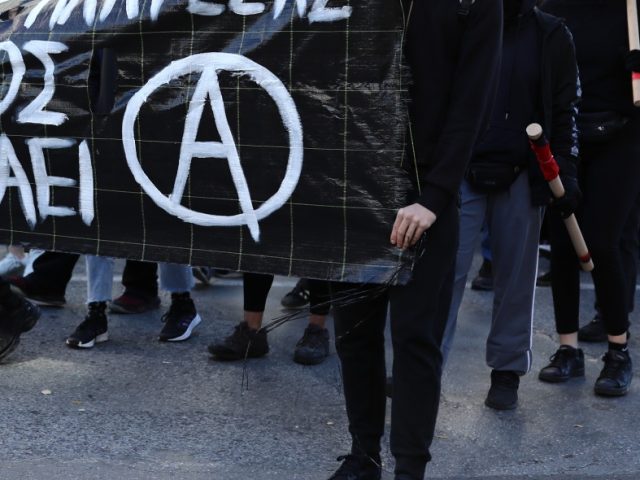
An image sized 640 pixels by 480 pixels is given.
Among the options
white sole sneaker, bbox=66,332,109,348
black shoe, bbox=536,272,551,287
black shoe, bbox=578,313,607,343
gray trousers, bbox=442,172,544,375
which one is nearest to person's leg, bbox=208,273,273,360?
white sole sneaker, bbox=66,332,109,348

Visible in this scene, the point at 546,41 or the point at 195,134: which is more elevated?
the point at 546,41

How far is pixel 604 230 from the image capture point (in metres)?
4.85

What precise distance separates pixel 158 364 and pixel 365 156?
2.09 meters

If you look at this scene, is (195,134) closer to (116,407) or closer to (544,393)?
(116,407)

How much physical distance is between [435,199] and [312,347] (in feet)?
6.98

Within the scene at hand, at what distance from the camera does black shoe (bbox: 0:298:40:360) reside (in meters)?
4.90

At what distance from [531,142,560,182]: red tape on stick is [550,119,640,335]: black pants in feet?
1.65

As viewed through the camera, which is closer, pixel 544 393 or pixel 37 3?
pixel 37 3

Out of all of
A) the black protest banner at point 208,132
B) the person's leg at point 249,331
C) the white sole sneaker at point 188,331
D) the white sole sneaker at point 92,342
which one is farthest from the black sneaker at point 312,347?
the black protest banner at point 208,132

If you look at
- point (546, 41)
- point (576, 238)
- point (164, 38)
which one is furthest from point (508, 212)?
point (164, 38)

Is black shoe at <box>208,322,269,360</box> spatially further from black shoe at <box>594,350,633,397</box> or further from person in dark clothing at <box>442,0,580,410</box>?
black shoe at <box>594,350,633,397</box>

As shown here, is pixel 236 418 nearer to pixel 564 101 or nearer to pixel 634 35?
pixel 564 101

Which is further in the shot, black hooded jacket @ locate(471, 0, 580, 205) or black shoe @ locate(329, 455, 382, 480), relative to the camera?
black hooded jacket @ locate(471, 0, 580, 205)

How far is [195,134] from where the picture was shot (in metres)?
3.64
